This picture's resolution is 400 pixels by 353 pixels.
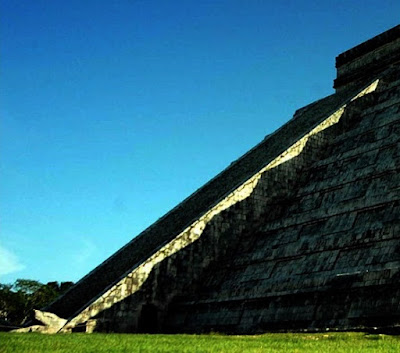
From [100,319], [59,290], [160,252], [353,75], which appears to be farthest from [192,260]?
[59,290]

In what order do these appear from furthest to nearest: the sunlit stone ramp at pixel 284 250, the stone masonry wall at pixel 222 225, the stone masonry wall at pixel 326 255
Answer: the stone masonry wall at pixel 222 225 → the sunlit stone ramp at pixel 284 250 → the stone masonry wall at pixel 326 255

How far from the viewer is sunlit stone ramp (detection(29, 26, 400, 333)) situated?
11.6 metres

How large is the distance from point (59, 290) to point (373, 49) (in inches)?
1358

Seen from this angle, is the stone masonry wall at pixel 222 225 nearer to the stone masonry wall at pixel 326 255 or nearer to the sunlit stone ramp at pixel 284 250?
the sunlit stone ramp at pixel 284 250

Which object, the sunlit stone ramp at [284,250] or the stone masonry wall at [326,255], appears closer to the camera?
the stone masonry wall at [326,255]

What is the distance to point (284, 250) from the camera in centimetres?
1451

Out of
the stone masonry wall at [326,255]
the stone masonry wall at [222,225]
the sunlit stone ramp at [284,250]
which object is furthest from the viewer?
the stone masonry wall at [222,225]

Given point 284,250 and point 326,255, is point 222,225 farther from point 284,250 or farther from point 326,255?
point 326,255

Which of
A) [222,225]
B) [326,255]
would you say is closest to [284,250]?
[326,255]

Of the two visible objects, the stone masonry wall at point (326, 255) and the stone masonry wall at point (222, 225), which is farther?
the stone masonry wall at point (222, 225)

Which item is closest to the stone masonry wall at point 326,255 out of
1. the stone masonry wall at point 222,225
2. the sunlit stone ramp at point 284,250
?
the sunlit stone ramp at point 284,250

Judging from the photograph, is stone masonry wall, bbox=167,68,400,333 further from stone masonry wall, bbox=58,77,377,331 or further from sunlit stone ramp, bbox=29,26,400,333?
stone masonry wall, bbox=58,77,377,331

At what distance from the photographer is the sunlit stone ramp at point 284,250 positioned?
38.0 feet

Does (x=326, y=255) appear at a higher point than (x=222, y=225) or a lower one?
lower
